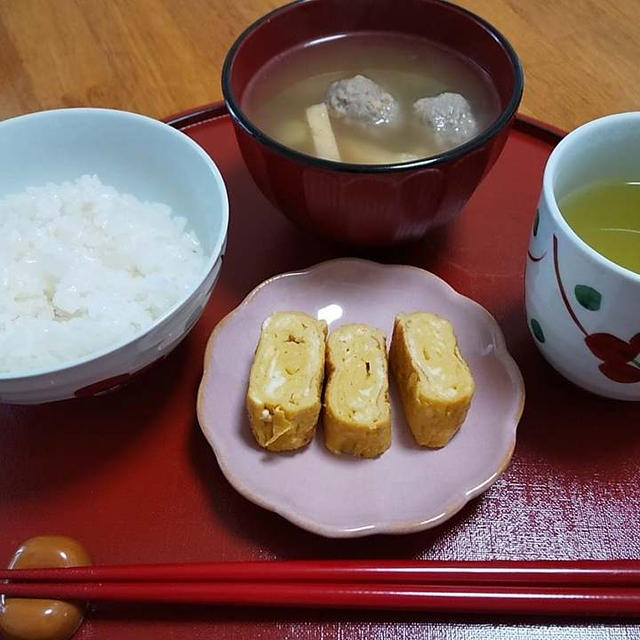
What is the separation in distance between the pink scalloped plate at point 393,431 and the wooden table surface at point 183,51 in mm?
671

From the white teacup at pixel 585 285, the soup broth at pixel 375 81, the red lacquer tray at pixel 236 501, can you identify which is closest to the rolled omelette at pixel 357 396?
the red lacquer tray at pixel 236 501

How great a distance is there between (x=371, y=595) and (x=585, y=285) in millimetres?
472

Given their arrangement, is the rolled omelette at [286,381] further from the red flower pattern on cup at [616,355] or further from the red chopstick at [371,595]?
the red flower pattern on cup at [616,355]

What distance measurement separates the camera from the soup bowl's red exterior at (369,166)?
103cm

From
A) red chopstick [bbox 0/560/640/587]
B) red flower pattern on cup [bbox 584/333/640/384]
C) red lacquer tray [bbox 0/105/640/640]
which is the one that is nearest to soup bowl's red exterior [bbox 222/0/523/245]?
red lacquer tray [bbox 0/105/640/640]

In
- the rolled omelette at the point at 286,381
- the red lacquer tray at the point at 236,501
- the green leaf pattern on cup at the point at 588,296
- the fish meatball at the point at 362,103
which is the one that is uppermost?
the fish meatball at the point at 362,103

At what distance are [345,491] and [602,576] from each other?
1.09 ft

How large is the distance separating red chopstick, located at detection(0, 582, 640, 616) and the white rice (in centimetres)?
33

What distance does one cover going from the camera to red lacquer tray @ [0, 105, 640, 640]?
0.85 metres

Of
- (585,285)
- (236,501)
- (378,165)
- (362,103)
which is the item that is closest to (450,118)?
(362,103)

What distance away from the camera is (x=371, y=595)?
0.83 m

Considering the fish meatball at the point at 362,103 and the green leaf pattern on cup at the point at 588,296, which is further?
the fish meatball at the point at 362,103

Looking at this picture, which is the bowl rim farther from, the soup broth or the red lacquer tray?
the red lacquer tray

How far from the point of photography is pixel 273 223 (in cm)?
133
